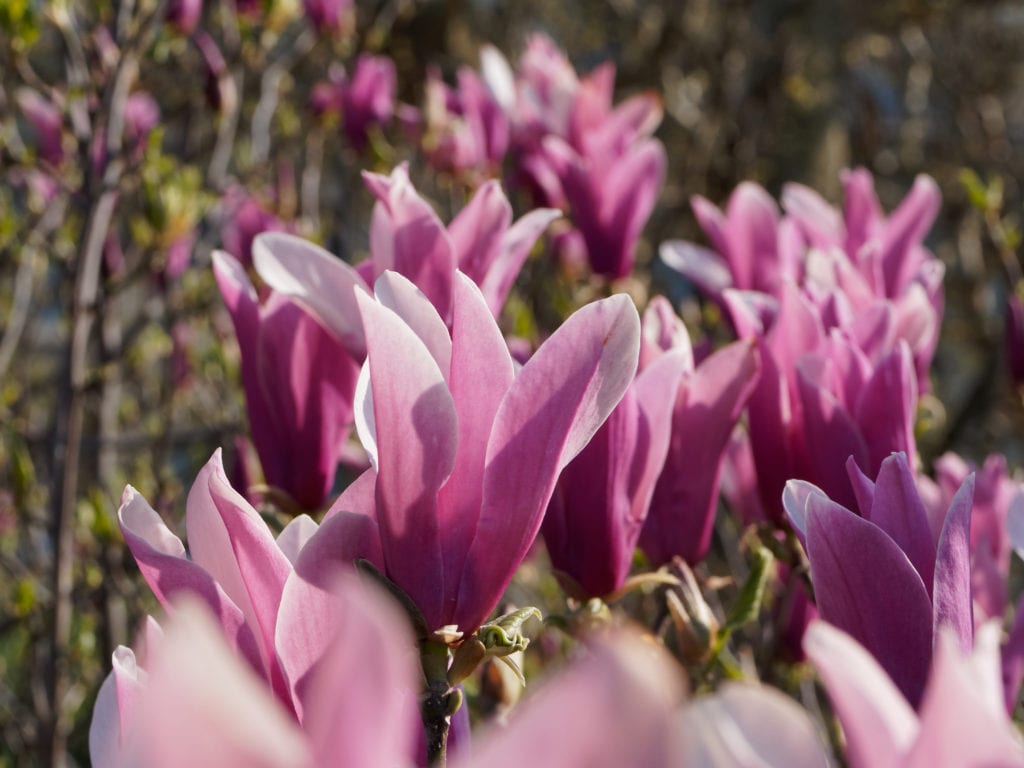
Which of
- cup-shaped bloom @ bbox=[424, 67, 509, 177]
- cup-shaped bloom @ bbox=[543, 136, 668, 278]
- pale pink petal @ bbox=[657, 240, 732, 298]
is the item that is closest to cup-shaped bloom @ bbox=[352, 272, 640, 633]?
pale pink petal @ bbox=[657, 240, 732, 298]

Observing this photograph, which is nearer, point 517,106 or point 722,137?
point 517,106

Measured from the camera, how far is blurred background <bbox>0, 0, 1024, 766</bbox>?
1.55 m

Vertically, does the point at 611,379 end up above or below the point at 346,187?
above

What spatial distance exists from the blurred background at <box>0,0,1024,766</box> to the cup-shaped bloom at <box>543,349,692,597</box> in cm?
40

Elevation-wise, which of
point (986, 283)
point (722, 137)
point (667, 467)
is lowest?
point (986, 283)

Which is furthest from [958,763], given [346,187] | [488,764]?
[346,187]

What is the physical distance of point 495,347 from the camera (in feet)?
1.98

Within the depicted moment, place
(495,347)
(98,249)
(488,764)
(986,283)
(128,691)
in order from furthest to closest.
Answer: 1. (986,283)
2. (98,249)
3. (495,347)
4. (128,691)
5. (488,764)

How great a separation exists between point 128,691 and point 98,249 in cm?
119

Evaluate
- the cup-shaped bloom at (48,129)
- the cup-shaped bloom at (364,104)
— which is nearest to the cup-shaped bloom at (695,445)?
the cup-shaped bloom at (48,129)

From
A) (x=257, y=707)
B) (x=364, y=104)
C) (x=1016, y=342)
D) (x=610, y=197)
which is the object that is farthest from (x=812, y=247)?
(x=364, y=104)

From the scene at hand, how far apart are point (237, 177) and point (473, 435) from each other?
1797 millimetres

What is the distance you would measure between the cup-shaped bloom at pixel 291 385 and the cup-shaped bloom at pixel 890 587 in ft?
1.38

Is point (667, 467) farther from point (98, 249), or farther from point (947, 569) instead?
point (98, 249)
